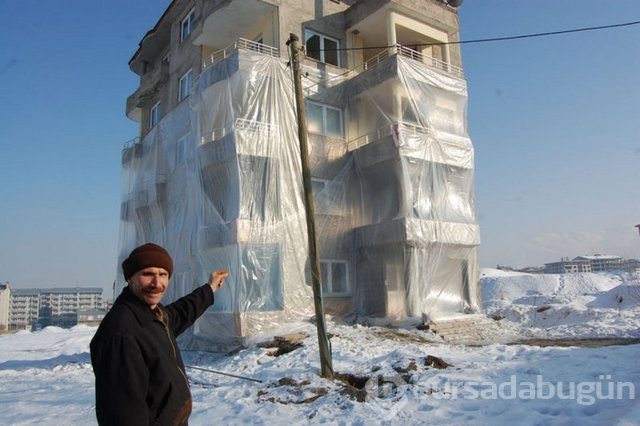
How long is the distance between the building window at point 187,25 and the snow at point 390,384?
14.4 metres

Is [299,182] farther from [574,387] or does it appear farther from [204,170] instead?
[574,387]

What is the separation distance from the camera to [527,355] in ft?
30.5

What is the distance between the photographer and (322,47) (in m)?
19.3

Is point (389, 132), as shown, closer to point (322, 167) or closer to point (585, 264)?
point (322, 167)

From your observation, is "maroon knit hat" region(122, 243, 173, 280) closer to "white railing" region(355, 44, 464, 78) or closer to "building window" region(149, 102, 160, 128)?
"white railing" region(355, 44, 464, 78)

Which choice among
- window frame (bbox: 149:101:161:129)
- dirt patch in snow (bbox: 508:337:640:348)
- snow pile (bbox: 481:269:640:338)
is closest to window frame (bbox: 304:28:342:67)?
window frame (bbox: 149:101:161:129)

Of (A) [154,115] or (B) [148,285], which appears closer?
A: (B) [148,285]

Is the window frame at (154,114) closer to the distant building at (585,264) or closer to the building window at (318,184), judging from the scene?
the building window at (318,184)

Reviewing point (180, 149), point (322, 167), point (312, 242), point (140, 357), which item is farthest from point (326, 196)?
point (140, 357)

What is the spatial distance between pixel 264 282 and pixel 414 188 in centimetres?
643

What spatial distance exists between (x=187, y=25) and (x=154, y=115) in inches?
226

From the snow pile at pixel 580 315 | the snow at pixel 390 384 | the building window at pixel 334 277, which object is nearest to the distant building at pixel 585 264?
the snow pile at pixel 580 315

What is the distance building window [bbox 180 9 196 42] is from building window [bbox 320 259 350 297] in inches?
468

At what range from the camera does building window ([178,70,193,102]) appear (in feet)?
69.2
